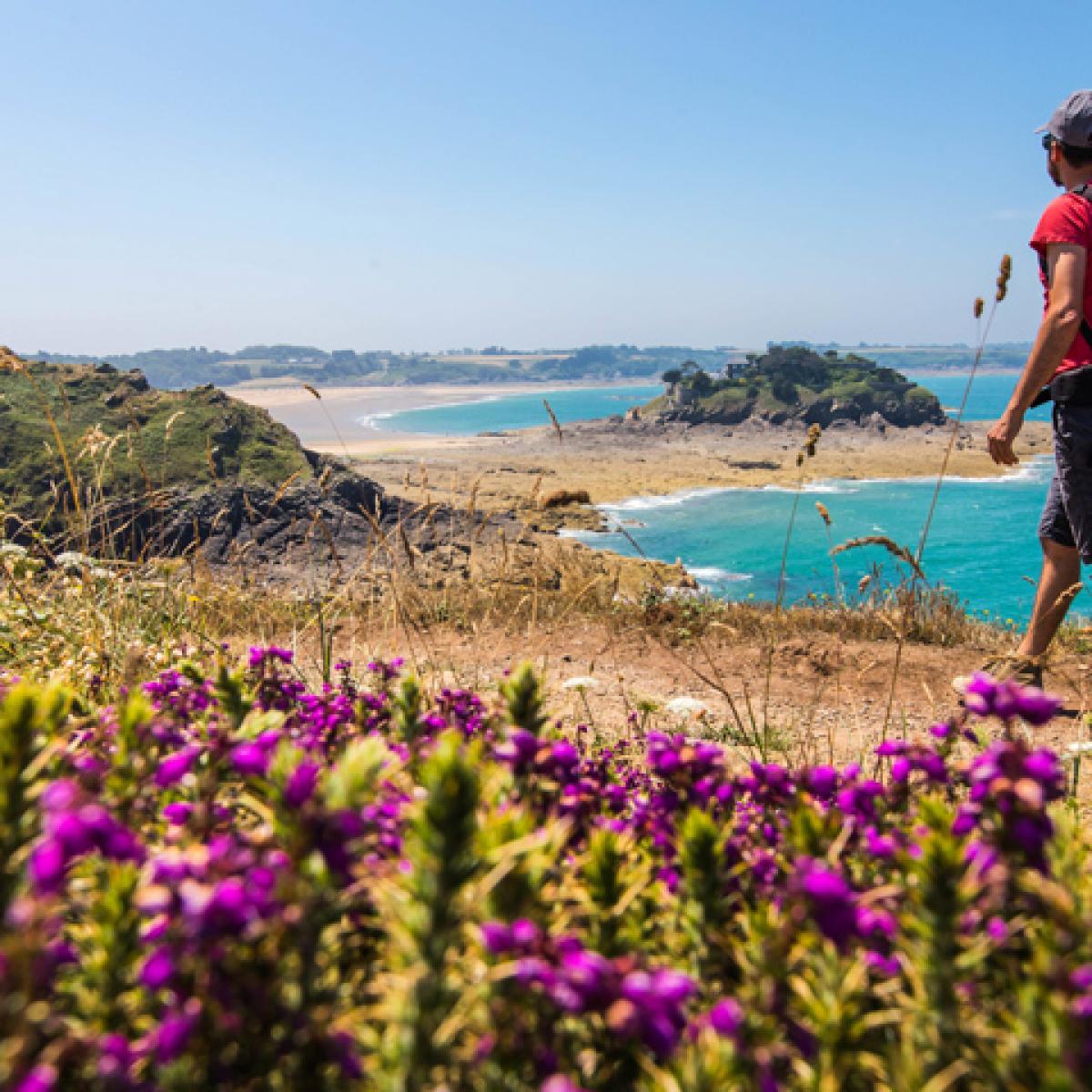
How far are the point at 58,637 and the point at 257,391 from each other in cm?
19414

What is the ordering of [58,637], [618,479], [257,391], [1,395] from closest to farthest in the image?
1. [58,637]
2. [1,395]
3. [618,479]
4. [257,391]

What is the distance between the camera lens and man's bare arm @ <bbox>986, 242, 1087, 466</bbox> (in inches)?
175

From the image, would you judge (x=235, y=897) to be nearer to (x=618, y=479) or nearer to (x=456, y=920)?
(x=456, y=920)

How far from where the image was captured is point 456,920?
1.19 meters

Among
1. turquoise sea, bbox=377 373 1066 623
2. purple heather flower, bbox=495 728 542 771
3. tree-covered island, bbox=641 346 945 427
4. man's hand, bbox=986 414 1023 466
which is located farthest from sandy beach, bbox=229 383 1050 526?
purple heather flower, bbox=495 728 542 771

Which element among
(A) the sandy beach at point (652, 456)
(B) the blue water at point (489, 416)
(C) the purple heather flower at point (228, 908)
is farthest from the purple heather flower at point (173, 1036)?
(B) the blue water at point (489, 416)

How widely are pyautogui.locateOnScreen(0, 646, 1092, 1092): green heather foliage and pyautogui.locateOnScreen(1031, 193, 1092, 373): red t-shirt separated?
3.95 meters

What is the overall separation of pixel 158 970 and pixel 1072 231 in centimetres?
536

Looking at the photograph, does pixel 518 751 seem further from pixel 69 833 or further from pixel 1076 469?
pixel 1076 469

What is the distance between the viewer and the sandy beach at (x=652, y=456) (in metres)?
60.2

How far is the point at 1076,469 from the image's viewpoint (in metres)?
4.75

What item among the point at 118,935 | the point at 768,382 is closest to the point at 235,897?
the point at 118,935

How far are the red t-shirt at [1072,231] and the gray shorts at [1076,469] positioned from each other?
0.31 metres

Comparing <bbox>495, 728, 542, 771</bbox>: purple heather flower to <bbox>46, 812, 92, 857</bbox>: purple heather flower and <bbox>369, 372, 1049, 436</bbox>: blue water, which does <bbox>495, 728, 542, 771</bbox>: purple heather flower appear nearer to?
<bbox>46, 812, 92, 857</bbox>: purple heather flower
